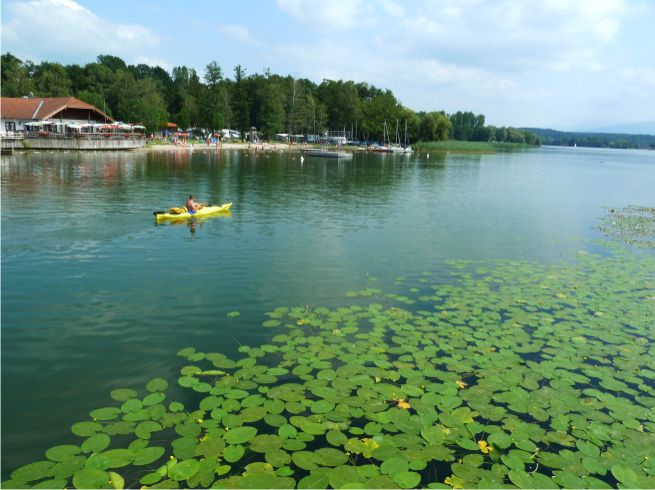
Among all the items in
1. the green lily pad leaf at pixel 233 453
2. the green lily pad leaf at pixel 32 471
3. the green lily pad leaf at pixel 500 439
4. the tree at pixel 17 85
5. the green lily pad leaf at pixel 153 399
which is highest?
the tree at pixel 17 85

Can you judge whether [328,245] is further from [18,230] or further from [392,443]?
[18,230]

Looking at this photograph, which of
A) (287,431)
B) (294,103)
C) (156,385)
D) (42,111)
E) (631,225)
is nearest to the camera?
(287,431)

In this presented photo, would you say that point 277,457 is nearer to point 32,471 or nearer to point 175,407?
point 175,407

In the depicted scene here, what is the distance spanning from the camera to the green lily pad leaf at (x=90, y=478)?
4.92 m

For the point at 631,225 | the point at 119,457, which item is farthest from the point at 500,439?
the point at 631,225

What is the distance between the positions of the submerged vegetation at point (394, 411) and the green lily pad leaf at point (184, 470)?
0.02 m

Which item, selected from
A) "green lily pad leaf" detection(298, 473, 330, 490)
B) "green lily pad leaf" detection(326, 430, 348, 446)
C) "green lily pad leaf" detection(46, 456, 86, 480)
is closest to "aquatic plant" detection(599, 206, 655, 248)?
"green lily pad leaf" detection(326, 430, 348, 446)

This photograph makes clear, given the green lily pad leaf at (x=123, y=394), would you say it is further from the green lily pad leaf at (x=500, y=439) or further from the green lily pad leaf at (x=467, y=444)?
the green lily pad leaf at (x=500, y=439)

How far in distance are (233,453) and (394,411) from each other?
2.48 m

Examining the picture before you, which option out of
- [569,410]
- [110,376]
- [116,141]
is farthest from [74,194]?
[116,141]

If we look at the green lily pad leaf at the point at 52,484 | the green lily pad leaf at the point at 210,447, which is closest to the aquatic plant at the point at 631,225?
the green lily pad leaf at the point at 210,447

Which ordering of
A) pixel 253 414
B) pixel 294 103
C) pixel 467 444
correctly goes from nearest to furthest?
pixel 467 444 → pixel 253 414 → pixel 294 103

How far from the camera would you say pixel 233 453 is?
17.9 feet

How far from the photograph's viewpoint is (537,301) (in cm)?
1129
